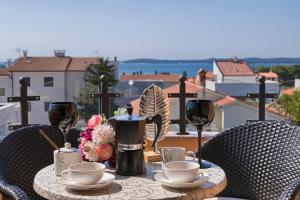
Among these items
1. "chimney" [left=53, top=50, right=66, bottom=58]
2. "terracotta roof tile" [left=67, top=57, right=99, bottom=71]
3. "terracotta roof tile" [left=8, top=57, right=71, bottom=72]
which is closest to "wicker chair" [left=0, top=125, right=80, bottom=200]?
"terracotta roof tile" [left=8, top=57, right=71, bottom=72]

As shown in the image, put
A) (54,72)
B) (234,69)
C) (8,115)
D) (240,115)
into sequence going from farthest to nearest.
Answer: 1. (54,72)
2. (234,69)
3. (240,115)
4. (8,115)

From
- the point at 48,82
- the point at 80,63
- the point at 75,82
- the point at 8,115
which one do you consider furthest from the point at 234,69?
the point at 8,115

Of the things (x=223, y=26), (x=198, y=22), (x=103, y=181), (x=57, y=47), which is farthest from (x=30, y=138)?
(x=57, y=47)

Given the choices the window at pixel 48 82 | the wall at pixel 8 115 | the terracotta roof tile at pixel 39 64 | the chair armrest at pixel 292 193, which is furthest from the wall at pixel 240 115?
the terracotta roof tile at pixel 39 64

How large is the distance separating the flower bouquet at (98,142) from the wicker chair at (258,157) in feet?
2.35

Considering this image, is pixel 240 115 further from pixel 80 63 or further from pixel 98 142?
pixel 80 63

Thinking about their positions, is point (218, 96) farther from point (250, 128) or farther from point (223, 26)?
point (223, 26)

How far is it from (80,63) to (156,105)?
25303mm

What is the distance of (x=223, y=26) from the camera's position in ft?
60.6

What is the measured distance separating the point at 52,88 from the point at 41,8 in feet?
25.0

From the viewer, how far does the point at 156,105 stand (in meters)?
2.11

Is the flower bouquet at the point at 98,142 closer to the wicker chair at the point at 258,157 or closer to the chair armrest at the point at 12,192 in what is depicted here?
the chair armrest at the point at 12,192

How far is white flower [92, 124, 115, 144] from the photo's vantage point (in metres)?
1.59

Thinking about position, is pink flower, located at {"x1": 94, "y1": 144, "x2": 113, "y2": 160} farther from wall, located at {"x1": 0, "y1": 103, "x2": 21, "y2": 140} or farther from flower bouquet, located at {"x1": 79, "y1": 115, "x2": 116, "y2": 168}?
wall, located at {"x1": 0, "y1": 103, "x2": 21, "y2": 140}
